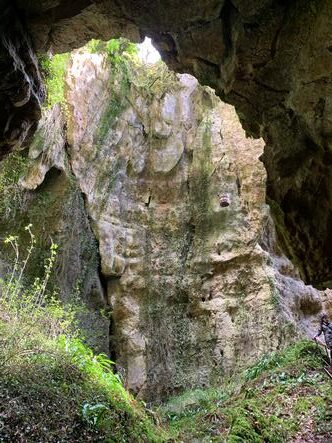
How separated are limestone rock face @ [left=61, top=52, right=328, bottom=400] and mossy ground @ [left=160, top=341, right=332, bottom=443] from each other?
5.90 ft

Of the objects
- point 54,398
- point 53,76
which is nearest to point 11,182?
point 53,76

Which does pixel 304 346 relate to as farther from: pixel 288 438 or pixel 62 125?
pixel 62 125

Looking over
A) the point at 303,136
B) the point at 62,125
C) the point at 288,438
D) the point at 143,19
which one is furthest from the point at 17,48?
the point at 62,125

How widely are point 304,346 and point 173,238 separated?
5365 millimetres

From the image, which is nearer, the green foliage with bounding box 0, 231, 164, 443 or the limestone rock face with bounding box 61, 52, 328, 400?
the green foliage with bounding box 0, 231, 164, 443

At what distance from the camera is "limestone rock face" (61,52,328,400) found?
11219mm

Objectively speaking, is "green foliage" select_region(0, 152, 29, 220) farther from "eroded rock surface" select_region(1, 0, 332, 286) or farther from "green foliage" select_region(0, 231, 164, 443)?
"eroded rock surface" select_region(1, 0, 332, 286)

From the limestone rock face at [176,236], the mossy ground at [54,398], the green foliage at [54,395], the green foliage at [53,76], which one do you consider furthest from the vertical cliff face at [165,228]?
the mossy ground at [54,398]

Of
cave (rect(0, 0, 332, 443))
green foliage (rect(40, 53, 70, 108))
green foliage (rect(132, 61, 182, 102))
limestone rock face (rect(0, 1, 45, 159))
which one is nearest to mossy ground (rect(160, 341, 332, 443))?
cave (rect(0, 0, 332, 443))

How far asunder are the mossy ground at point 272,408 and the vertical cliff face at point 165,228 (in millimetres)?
A: 1867

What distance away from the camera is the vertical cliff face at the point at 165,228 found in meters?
11.0

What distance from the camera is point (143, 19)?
4449 mm

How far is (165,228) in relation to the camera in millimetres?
13023

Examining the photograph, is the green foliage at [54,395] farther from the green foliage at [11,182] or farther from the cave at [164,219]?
the green foliage at [11,182]
